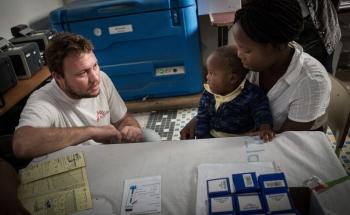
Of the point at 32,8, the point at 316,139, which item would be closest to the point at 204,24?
the point at 32,8

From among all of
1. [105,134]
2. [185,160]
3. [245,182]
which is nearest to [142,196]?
[185,160]

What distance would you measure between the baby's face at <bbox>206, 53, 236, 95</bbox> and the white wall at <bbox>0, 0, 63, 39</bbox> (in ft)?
6.19

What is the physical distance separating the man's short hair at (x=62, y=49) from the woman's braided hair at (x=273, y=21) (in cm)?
72

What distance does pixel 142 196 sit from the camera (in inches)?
33.0

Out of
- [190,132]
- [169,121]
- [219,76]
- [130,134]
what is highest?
[219,76]

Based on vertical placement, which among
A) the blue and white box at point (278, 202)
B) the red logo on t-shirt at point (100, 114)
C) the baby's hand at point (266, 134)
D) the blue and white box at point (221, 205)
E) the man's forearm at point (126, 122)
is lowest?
the man's forearm at point (126, 122)

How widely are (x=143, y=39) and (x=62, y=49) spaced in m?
1.21

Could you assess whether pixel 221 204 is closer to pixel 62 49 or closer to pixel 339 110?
pixel 339 110

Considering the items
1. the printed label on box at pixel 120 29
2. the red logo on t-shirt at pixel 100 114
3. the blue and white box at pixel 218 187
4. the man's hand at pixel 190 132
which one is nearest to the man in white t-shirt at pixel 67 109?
the red logo on t-shirt at pixel 100 114

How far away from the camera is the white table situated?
828 mm

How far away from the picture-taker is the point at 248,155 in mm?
938

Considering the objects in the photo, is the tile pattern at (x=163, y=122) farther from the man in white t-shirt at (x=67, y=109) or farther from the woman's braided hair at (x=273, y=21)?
the woman's braided hair at (x=273, y=21)

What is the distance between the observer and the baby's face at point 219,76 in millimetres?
1234

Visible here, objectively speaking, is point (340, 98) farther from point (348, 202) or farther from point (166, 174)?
point (166, 174)
